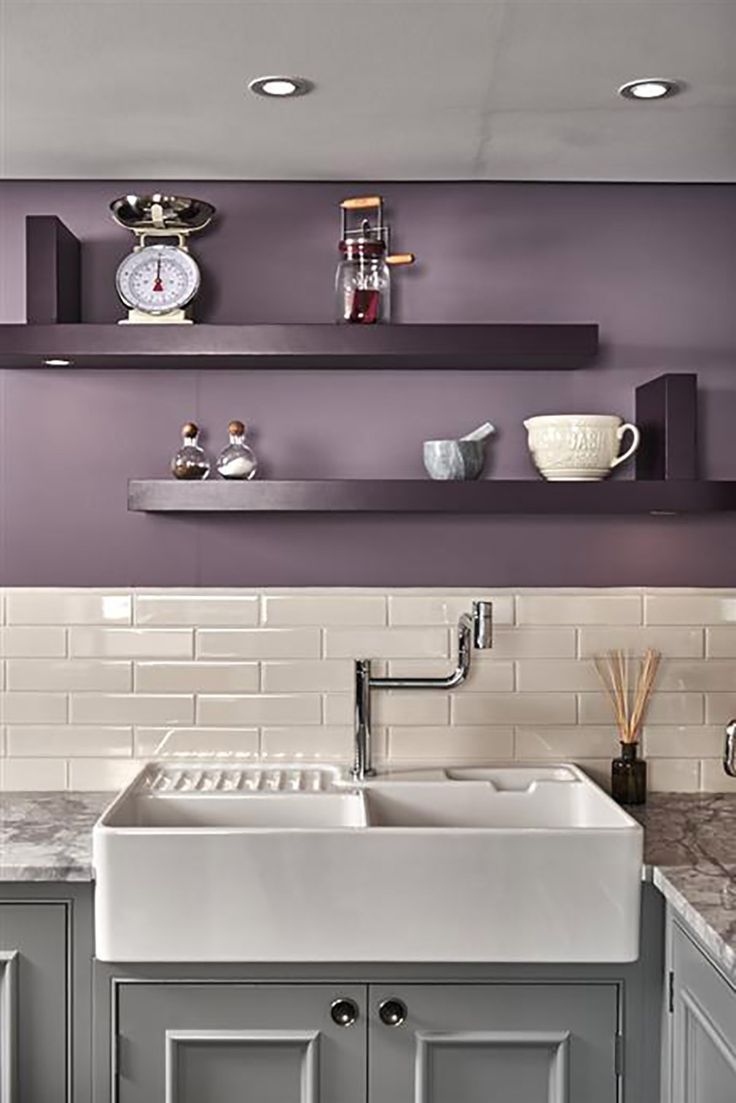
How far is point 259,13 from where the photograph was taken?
2.32 meters

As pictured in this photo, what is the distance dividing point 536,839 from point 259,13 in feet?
4.86

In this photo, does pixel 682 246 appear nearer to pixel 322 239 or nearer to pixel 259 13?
pixel 322 239

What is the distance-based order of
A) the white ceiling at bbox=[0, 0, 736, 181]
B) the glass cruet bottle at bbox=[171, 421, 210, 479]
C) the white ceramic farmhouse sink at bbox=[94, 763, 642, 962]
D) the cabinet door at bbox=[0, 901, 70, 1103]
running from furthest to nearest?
1. the glass cruet bottle at bbox=[171, 421, 210, 479]
2. the cabinet door at bbox=[0, 901, 70, 1103]
3. the white ceramic farmhouse sink at bbox=[94, 763, 642, 962]
4. the white ceiling at bbox=[0, 0, 736, 181]

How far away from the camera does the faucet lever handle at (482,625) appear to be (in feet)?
10.3

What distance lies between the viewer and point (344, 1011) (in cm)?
266

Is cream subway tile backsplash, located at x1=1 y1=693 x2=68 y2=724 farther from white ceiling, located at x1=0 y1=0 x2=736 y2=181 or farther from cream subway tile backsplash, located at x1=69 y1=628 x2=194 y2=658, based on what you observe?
white ceiling, located at x1=0 y1=0 x2=736 y2=181

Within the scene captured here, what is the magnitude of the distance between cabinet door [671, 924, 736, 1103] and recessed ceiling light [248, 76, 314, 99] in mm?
1655

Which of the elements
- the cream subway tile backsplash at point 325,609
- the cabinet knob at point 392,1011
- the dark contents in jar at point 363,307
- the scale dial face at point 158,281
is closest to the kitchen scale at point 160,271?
the scale dial face at point 158,281

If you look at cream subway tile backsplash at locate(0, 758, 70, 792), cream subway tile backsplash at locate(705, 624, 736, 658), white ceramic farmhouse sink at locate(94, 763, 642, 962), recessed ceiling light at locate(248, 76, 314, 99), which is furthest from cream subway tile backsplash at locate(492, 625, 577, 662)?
recessed ceiling light at locate(248, 76, 314, 99)

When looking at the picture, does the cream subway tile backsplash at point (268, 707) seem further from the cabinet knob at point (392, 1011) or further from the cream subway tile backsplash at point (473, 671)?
the cabinet knob at point (392, 1011)

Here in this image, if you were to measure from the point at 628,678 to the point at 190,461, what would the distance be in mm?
1113

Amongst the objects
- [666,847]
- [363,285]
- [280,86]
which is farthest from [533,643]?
[280,86]

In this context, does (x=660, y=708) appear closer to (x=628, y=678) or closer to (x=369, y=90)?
(x=628, y=678)

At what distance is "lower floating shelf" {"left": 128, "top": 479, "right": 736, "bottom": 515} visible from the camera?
312cm
